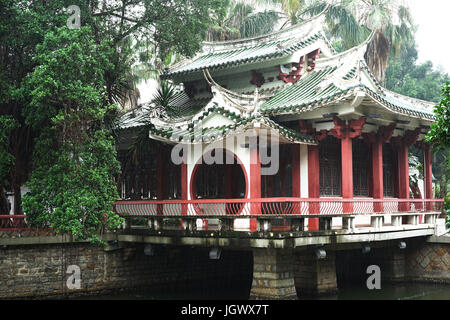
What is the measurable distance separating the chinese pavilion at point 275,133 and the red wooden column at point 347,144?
29 mm

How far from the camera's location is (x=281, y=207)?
1443 cm

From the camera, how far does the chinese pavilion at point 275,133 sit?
16156 millimetres

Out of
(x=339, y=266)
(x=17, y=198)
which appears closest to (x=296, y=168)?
(x=339, y=266)

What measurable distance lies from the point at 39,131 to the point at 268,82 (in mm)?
7941

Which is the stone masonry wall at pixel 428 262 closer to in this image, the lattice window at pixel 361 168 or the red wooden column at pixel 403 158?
the red wooden column at pixel 403 158

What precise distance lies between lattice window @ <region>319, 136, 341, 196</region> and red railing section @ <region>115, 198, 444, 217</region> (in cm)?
139

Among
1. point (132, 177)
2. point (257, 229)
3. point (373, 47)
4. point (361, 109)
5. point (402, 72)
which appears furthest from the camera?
point (402, 72)

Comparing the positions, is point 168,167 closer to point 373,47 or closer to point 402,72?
point 373,47

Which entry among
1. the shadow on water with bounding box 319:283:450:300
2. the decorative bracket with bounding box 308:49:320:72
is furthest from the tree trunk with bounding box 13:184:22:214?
the decorative bracket with bounding box 308:49:320:72

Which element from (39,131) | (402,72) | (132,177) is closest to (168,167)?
(132,177)

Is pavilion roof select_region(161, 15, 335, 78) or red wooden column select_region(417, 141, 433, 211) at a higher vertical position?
pavilion roof select_region(161, 15, 335, 78)

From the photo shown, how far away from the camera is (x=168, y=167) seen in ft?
67.9

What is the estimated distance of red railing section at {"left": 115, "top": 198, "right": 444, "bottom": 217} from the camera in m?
15.0

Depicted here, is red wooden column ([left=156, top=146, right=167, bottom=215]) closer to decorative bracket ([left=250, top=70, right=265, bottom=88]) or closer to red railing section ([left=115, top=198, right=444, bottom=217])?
red railing section ([left=115, top=198, right=444, bottom=217])
